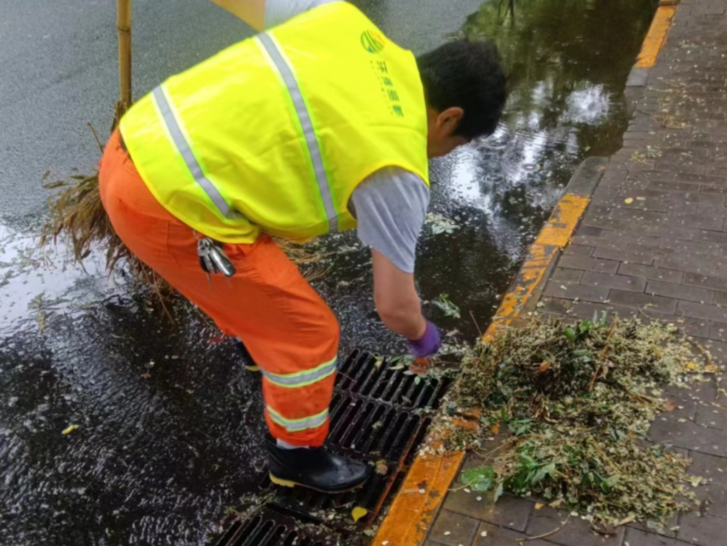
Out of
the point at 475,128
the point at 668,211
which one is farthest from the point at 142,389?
the point at 668,211

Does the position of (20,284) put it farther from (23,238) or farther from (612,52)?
(612,52)

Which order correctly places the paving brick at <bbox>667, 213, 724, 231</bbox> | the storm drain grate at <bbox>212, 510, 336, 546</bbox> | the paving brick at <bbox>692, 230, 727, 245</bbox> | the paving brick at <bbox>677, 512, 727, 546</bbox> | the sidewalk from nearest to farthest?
the paving brick at <bbox>677, 512, 727, 546</bbox>, the sidewalk, the storm drain grate at <bbox>212, 510, 336, 546</bbox>, the paving brick at <bbox>692, 230, 727, 245</bbox>, the paving brick at <bbox>667, 213, 724, 231</bbox>

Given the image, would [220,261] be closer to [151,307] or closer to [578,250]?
[151,307]

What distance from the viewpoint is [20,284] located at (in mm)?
3398

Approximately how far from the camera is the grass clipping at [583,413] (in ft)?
6.95

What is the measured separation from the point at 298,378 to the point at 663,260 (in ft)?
7.02

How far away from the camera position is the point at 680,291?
9.95ft

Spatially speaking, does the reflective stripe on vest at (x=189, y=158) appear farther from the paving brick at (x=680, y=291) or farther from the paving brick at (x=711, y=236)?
the paving brick at (x=711, y=236)

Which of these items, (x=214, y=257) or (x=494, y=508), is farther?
(x=494, y=508)

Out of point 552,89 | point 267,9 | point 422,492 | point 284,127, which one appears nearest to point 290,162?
point 284,127

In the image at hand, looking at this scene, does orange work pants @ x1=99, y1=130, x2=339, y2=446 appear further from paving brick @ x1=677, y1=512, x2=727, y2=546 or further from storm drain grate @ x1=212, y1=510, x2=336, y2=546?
paving brick @ x1=677, y1=512, x2=727, y2=546

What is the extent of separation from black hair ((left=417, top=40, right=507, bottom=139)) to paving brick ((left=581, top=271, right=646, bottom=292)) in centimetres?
155

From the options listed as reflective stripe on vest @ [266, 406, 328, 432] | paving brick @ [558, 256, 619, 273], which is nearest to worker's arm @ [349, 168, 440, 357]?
reflective stripe on vest @ [266, 406, 328, 432]

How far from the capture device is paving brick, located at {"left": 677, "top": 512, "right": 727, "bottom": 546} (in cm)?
199
